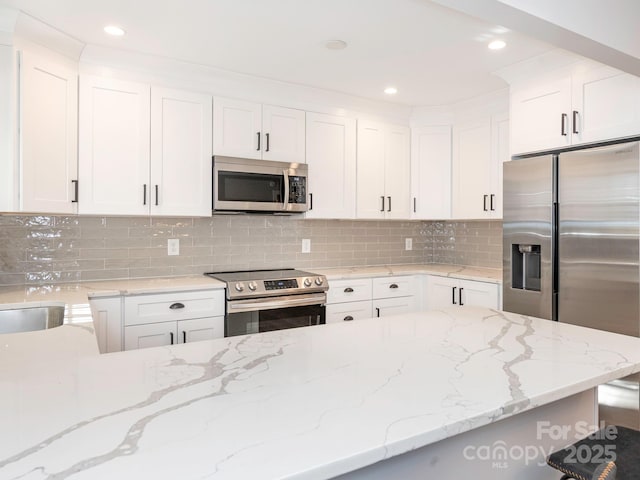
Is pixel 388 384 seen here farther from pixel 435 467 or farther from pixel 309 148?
pixel 309 148

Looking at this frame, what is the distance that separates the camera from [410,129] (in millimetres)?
4203

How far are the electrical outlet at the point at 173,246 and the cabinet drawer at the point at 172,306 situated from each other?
59cm

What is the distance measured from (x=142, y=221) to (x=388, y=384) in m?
2.69

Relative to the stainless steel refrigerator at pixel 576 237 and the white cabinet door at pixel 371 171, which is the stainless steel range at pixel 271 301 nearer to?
the white cabinet door at pixel 371 171

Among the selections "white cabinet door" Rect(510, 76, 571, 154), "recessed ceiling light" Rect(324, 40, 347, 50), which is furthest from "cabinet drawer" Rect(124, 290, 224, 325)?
"white cabinet door" Rect(510, 76, 571, 154)

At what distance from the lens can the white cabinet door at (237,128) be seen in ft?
10.6

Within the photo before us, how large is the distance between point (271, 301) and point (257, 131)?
4.20 ft

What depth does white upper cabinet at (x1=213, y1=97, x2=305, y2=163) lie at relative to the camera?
326 centimetres

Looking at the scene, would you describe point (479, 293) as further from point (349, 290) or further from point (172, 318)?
point (172, 318)

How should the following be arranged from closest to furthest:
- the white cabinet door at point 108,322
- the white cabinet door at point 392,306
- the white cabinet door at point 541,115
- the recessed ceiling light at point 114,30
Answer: the recessed ceiling light at point 114,30 < the white cabinet door at point 108,322 < the white cabinet door at point 541,115 < the white cabinet door at point 392,306

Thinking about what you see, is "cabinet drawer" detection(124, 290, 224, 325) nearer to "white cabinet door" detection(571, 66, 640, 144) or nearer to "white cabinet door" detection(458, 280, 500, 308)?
"white cabinet door" detection(458, 280, 500, 308)

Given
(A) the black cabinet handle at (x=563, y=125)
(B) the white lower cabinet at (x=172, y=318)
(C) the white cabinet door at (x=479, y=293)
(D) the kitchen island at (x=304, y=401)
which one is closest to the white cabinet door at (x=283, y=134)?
(B) the white lower cabinet at (x=172, y=318)

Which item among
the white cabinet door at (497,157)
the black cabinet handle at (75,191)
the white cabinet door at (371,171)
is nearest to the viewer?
the black cabinet handle at (75,191)

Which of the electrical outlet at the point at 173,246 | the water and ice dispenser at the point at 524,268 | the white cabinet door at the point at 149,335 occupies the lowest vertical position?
the white cabinet door at the point at 149,335
